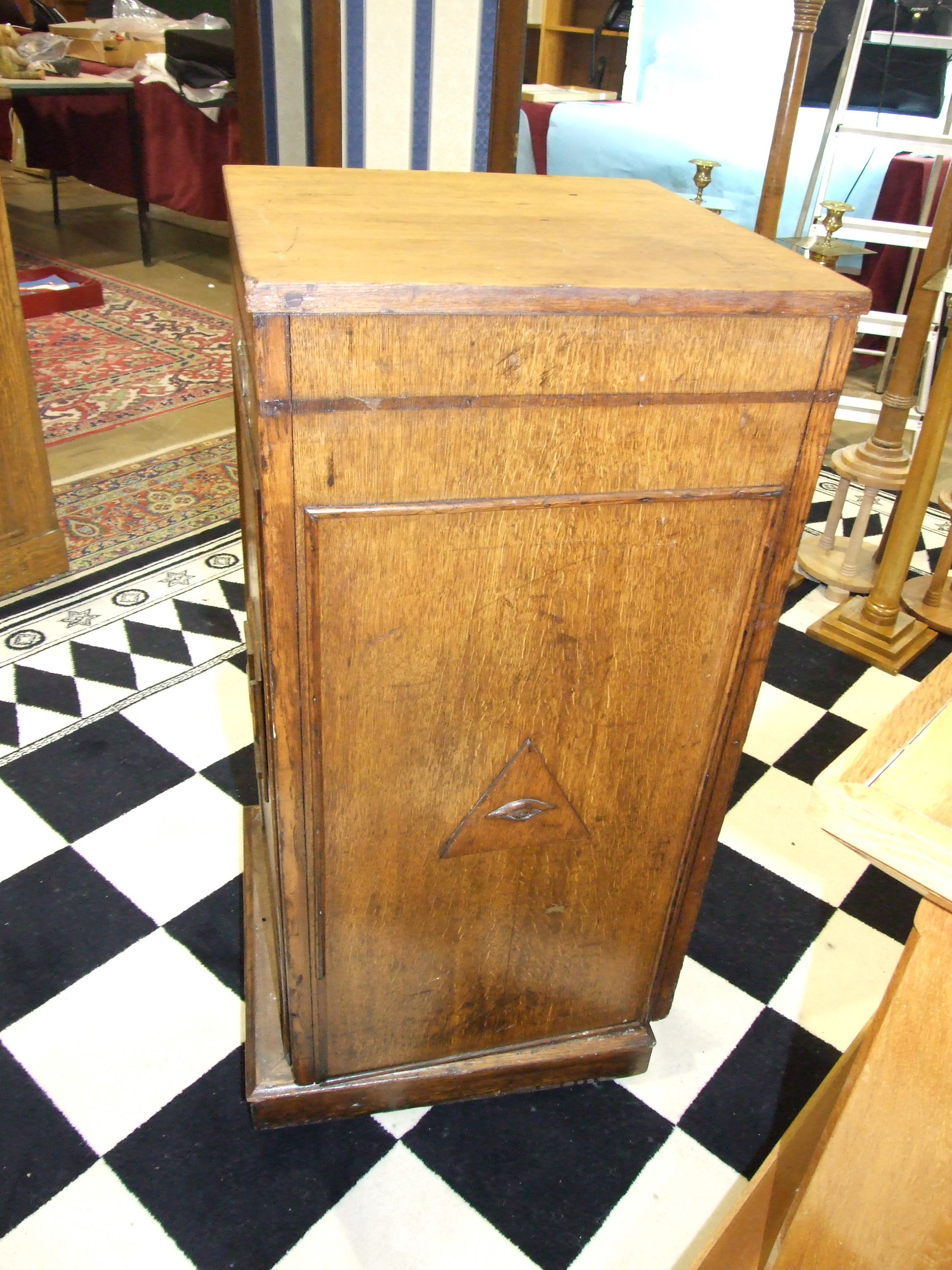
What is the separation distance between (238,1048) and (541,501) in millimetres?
936

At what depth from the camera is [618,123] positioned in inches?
172

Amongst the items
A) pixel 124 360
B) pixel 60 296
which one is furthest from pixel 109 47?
pixel 124 360

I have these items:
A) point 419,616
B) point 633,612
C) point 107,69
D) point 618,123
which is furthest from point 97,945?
point 107,69

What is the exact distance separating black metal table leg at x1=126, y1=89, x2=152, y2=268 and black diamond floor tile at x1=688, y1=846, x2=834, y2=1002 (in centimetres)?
429

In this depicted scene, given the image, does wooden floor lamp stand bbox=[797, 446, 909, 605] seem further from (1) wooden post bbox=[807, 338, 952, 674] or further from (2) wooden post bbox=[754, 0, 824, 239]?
(2) wooden post bbox=[754, 0, 824, 239]

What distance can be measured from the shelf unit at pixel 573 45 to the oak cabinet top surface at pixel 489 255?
248 inches

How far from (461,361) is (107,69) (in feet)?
18.3

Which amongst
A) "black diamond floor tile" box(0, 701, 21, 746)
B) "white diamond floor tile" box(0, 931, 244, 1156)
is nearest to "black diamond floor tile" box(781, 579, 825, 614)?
"white diamond floor tile" box(0, 931, 244, 1156)

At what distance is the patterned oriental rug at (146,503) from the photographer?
8.11ft

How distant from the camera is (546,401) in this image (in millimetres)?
793

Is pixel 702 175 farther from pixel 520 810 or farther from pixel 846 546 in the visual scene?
pixel 520 810

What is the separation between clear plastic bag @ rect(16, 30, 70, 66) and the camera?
4.96 meters

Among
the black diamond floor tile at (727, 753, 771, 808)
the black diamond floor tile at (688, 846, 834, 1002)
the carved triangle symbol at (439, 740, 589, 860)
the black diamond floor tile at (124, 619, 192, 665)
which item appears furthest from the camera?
the black diamond floor tile at (124, 619, 192, 665)

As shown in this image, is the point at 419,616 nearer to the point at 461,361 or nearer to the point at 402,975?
the point at 461,361
